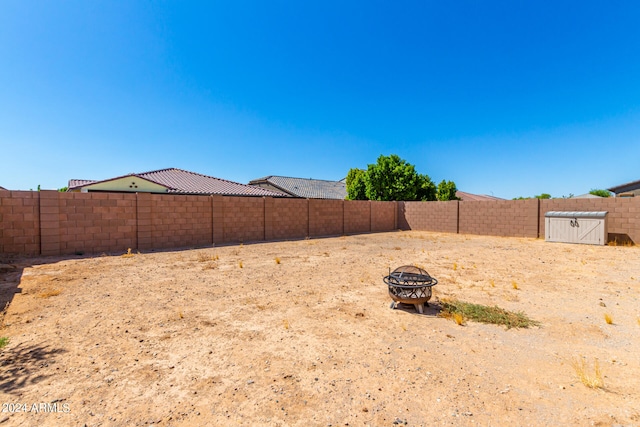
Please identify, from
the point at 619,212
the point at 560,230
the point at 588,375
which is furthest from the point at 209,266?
the point at 619,212

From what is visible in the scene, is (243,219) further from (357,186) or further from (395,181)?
(357,186)

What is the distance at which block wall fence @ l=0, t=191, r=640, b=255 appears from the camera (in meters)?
9.73

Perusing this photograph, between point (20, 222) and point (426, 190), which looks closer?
point (20, 222)

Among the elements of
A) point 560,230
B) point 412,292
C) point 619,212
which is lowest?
point 412,292

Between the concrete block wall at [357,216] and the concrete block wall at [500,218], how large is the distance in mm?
6048

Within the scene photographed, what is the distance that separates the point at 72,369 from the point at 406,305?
15.7 feet

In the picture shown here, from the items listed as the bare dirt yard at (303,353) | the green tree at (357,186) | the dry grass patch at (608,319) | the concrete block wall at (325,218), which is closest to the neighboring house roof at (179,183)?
the concrete block wall at (325,218)

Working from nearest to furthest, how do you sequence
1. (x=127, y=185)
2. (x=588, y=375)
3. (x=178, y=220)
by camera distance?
(x=588, y=375) < (x=178, y=220) < (x=127, y=185)

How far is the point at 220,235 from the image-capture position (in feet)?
45.8

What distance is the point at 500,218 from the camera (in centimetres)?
1795

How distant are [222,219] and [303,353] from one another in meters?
11.3

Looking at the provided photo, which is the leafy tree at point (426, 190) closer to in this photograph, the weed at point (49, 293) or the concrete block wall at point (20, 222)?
the concrete block wall at point (20, 222)

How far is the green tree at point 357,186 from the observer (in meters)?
31.8

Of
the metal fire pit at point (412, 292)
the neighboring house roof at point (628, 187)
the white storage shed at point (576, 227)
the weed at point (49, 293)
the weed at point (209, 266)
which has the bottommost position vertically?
the weed at point (209, 266)
